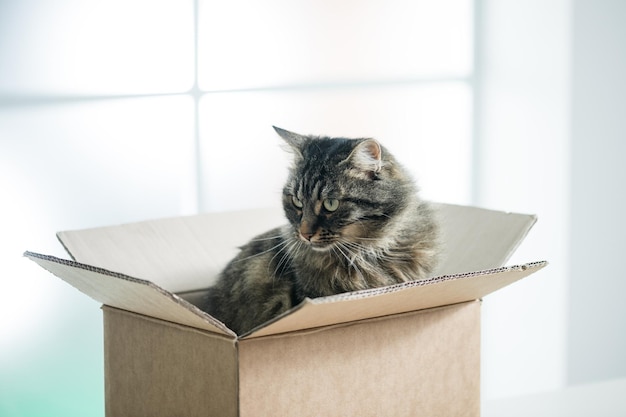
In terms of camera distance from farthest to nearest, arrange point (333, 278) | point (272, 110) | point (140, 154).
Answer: point (272, 110)
point (140, 154)
point (333, 278)

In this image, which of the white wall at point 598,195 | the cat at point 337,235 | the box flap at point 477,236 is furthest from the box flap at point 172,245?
the white wall at point 598,195

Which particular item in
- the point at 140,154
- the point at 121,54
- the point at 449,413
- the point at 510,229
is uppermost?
the point at 121,54

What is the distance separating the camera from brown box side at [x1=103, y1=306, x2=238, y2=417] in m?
1.04

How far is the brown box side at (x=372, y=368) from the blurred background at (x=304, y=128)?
86cm

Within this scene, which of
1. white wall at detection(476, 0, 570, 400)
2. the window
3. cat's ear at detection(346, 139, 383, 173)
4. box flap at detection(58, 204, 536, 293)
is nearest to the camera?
cat's ear at detection(346, 139, 383, 173)

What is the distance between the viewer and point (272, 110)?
7.52ft

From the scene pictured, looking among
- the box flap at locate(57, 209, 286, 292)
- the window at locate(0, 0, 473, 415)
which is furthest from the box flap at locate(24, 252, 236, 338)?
the window at locate(0, 0, 473, 415)

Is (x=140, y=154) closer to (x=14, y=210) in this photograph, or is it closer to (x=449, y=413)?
(x=14, y=210)

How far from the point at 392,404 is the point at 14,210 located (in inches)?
46.6

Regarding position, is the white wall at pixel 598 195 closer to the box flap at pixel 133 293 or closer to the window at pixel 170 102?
the window at pixel 170 102

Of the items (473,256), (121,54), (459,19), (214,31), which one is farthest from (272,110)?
(473,256)

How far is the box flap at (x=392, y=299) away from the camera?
0.98m

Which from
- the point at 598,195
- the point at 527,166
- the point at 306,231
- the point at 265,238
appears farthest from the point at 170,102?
the point at 598,195

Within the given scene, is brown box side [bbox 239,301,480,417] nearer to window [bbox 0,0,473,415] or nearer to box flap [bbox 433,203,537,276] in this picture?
box flap [bbox 433,203,537,276]
